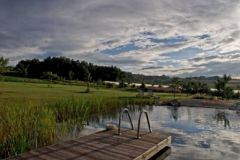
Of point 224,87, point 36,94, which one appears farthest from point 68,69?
point 36,94

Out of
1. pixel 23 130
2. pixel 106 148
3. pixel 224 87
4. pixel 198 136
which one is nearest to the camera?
pixel 106 148

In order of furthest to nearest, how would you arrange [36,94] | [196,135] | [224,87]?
1. [224,87]
2. [36,94]
3. [196,135]

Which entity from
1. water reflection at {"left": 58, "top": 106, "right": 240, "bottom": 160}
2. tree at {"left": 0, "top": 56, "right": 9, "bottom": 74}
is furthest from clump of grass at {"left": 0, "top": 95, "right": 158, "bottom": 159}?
tree at {"left": 0, "top": 56, "right": 9, "bottom": 74}

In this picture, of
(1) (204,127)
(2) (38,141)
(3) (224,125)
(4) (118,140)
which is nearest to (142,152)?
(4) (118,140)

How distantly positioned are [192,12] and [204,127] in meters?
6.05

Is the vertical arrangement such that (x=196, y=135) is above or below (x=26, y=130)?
below

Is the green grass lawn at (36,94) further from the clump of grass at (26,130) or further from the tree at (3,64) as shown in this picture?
the clump of grass at (26,130)

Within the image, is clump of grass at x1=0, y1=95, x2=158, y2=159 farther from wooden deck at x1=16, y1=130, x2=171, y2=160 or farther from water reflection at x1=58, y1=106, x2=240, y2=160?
water reflection at x1=58, y1=106, x2=240, y2=160

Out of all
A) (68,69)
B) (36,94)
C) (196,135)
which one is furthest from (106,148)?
(68,69)

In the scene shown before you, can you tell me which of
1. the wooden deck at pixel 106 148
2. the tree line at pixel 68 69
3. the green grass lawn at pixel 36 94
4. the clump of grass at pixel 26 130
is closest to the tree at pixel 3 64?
the green grass lawn at pixel 36 94

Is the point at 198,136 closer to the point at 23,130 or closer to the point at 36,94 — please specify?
the point at 23,130

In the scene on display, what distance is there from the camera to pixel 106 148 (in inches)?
313

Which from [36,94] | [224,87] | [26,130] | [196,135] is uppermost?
[224,87]

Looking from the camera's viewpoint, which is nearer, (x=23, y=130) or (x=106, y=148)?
(x=106, y=148)
